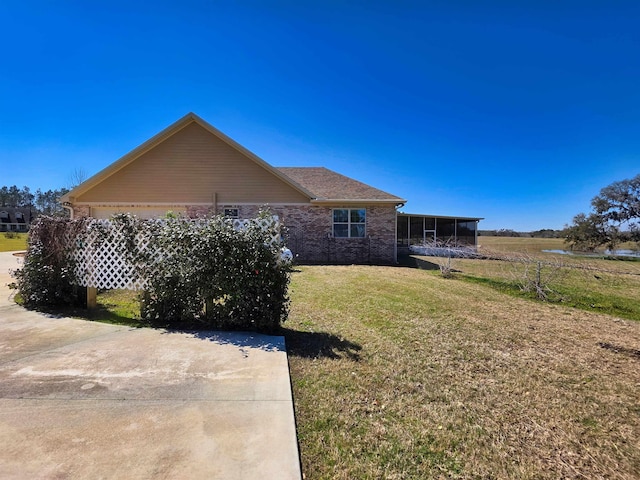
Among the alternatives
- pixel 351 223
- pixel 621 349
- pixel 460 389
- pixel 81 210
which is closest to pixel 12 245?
pixel 81 210

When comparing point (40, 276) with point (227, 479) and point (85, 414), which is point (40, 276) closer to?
point (85, 414)

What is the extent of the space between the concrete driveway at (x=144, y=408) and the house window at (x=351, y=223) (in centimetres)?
1232

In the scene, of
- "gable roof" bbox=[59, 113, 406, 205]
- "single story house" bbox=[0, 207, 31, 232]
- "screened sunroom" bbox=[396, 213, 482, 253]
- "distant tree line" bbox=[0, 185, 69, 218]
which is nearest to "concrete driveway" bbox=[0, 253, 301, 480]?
"gable roof" bbox=[59, 113, 406, 205]

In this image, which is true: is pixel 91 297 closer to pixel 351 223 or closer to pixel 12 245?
pixel 351 223

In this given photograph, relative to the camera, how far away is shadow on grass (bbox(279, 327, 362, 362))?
4.15 metres

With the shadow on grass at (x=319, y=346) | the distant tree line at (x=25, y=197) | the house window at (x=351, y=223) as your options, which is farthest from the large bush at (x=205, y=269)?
the distant tree line at (x=25, y=197)

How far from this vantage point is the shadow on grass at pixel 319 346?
415 cm

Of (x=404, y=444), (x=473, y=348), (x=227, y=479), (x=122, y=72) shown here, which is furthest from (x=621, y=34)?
(x=122, y=72)

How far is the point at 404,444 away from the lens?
2424 millimetres

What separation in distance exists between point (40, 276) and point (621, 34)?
16.8m

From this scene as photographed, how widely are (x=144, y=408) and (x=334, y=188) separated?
51.4 feet

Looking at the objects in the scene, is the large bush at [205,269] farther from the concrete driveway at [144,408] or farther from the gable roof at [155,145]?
the gable roof at [155,145]

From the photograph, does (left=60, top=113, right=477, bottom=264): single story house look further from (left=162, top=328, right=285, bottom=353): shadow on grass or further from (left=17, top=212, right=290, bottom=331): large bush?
(left=162, top=328, right=285, bottom=353): shadow on grass

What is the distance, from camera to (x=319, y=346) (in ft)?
14.6
